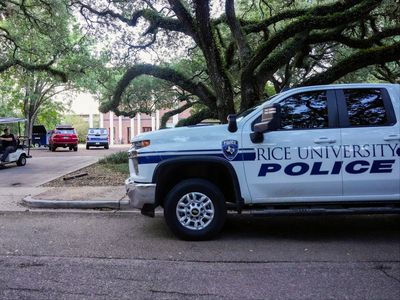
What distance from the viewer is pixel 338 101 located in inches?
239

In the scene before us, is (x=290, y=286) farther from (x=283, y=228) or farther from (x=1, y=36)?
(x=1, y=36)

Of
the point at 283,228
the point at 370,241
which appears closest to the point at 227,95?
the point at 283,228

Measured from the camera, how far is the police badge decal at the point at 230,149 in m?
5.86

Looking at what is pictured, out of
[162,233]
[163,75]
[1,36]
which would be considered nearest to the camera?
[162,233]

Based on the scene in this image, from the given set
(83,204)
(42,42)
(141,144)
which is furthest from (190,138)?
(42,42)

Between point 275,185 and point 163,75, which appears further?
point 163,75

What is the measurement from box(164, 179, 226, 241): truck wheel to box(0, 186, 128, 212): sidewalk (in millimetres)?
3204

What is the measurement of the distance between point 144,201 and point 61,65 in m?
18.8

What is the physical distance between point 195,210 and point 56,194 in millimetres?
4896

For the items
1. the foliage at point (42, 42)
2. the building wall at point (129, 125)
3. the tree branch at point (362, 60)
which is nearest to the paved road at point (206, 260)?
the tree branch at point (362, 60)

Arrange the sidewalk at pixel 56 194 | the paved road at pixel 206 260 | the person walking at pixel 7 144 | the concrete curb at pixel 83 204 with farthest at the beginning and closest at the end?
Answer: 1. the person walking at pixel 7 144
2. the sidewalk at pixel 56 194
3. the concrete curb at pixel 83 204
4. the paved road at pixel 206 260

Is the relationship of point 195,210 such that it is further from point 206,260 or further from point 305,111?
point 305,111

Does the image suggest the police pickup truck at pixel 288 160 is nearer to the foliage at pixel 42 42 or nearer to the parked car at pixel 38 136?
the foliage at pixel 42 42

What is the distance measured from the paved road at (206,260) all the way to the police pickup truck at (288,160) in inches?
19.2
